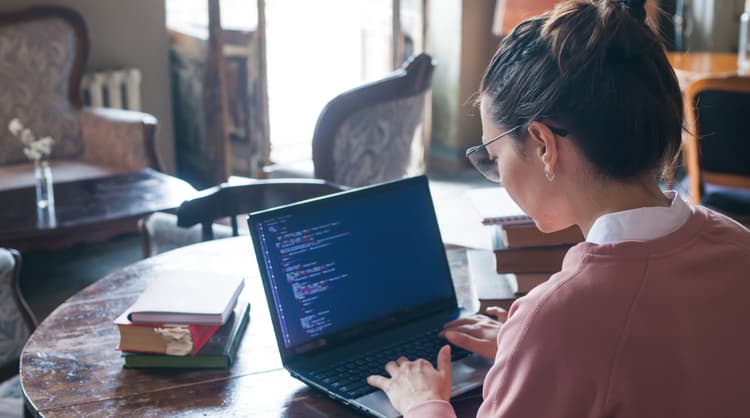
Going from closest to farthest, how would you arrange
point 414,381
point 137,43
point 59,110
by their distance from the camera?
point 414,381 < point 59,110 < point 137,43

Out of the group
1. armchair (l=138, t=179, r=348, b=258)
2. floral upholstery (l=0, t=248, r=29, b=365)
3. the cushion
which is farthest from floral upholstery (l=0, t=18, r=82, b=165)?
armchair (l=138, t=179, r=348, b=258)

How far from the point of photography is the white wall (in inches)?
175

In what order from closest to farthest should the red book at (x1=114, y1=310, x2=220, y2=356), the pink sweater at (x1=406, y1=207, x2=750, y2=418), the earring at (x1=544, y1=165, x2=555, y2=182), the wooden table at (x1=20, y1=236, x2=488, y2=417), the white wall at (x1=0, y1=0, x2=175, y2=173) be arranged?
the pink sweater at (x1=406, y1=207, x2=750, y2=418) → the earring at (x1=544, y1=165, x2=555, y2=182) → the wooden table at (x1=20, y1=236, x2=488, y2=417) → the red book at (x1=114, y1=310, x2=220, y2=356) → the white wall at (x1=0, y1=0, x2=175, y2=173)

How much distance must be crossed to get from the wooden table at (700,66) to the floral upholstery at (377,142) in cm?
133

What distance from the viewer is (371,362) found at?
1.36 meters

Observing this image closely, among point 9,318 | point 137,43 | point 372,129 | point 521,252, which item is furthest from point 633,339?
point 137,43

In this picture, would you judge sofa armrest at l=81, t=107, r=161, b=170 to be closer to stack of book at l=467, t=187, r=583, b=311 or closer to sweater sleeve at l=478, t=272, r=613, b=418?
stack of book at l=467, t=187, r=583, b=311

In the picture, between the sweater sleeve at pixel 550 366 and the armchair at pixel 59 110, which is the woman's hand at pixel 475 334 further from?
the armchair at pixel 59 110

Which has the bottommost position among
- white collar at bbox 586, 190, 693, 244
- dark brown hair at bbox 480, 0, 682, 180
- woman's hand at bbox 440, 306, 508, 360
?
woman's hand at bbox 440, 306, 508, 360

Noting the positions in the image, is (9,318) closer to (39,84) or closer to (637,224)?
(39,84)

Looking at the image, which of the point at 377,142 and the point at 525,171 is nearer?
the point at 525,171

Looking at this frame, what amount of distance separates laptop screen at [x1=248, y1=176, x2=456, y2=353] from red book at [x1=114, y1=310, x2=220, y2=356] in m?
0.13

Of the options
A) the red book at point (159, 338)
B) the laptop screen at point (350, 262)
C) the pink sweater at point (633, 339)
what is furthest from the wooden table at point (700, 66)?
the pink sweater at point (633, 339)

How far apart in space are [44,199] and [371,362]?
208 centimetres
